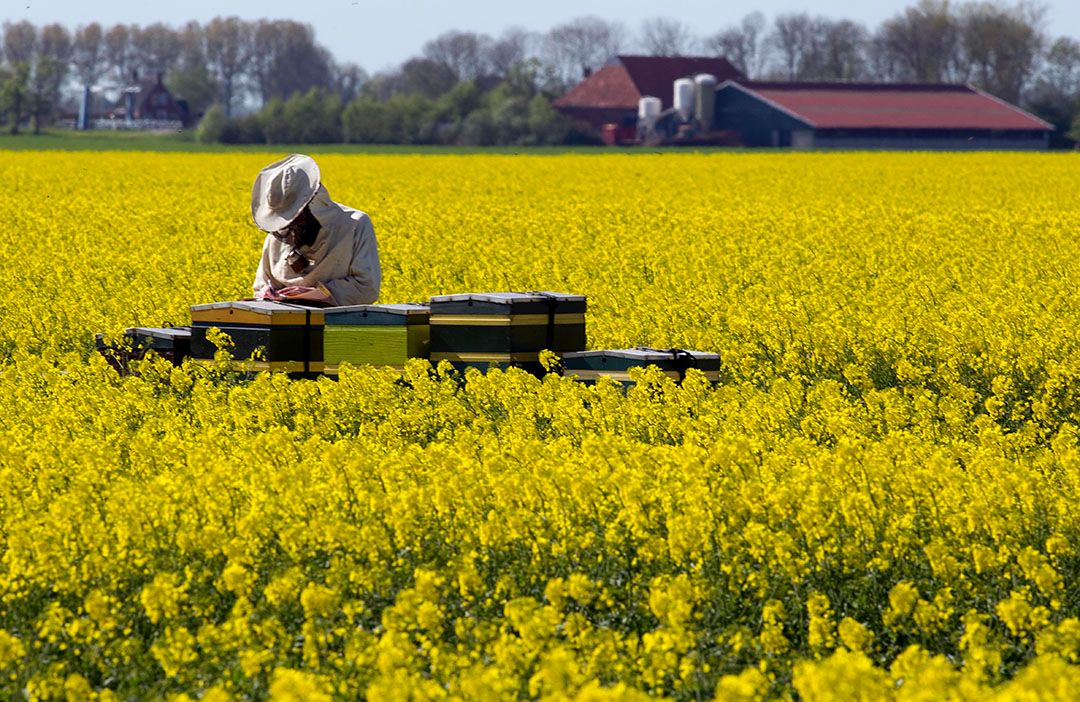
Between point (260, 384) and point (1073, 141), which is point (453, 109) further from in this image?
point (260, 384)

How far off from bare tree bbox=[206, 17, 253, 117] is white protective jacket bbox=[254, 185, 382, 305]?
147m

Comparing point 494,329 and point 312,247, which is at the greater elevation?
point 312,247

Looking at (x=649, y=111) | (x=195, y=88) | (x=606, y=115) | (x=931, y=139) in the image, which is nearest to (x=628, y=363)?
(x=931, y=139)

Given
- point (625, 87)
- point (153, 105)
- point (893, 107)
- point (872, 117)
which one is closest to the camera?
point (872, 117)

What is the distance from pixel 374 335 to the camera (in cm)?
991

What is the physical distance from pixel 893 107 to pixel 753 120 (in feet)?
20.6

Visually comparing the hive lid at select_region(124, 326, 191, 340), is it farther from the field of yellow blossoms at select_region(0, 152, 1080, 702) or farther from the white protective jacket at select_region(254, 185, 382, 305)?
the white protective jacket at select_region(254, 185, 382, 305)

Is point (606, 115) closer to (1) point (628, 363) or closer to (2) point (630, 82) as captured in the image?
(2) point (630, 82)

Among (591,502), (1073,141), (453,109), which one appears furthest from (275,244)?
(1073,141)

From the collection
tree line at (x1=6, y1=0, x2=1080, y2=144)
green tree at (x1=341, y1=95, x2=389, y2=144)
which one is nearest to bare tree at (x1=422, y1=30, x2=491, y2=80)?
tree line at (x1=6, y1=0, x2=1080, y2=144)

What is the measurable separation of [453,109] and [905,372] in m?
65.5

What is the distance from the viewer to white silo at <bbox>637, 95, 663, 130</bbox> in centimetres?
8800

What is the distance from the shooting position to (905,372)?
10.5 meters

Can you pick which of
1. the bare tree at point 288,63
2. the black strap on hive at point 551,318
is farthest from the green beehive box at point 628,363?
the bare tree at point 288,63
